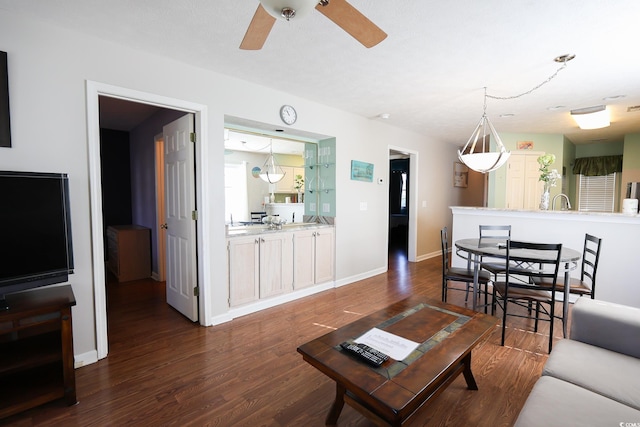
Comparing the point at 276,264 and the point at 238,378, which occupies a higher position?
the point at 276,264

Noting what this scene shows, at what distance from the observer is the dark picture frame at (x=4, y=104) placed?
6.40ft

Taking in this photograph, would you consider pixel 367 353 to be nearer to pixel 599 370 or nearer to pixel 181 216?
pixel 599 370

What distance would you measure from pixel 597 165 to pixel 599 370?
715 cm

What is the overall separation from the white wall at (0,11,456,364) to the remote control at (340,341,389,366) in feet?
6.19

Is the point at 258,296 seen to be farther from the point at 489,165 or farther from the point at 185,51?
the point at 489,165

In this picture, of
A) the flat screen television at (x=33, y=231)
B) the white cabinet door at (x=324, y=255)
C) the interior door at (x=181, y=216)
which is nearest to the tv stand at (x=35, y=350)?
the flat screen television at (x=33, y=231)

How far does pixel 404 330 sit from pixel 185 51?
2.69 m

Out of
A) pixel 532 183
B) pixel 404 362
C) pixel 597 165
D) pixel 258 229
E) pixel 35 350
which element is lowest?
pixel 35 350

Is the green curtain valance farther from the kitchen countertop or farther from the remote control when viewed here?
the remote control

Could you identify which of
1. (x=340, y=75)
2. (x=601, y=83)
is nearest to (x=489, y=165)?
(x=601, y=83)

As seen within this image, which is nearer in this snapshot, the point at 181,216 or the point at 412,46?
the point at 412,46

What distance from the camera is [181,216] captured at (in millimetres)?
3182

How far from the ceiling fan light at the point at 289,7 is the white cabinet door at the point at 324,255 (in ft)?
9.89

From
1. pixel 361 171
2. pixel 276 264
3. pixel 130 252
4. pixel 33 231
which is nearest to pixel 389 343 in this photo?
pixel 276 264
